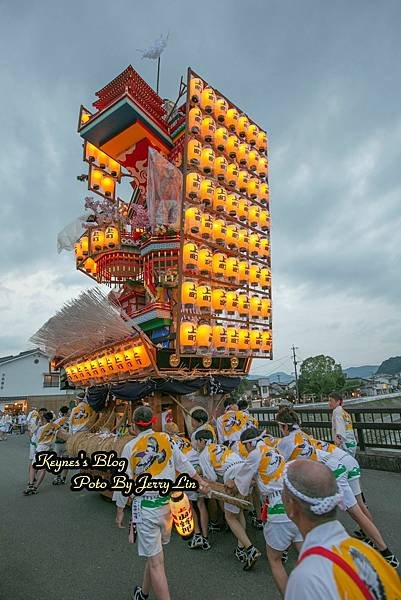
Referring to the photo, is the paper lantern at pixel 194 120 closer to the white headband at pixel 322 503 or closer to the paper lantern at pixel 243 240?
the paper lantern at pixel 243 240

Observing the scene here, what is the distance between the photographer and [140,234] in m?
12.7

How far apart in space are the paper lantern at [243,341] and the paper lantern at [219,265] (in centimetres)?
180

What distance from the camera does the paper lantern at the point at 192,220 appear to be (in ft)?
32.0

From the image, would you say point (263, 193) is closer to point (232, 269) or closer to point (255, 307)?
point (232, 269)

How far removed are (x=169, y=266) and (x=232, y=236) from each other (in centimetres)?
218

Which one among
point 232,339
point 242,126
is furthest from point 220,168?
point 232,339

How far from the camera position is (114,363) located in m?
9.98

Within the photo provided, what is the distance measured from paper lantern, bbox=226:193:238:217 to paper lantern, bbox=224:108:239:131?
2.91 metres

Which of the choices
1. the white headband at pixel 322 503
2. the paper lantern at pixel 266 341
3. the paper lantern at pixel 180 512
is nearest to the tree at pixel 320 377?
the paper lantern at pixel 266 341

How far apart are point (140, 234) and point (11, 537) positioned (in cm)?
939

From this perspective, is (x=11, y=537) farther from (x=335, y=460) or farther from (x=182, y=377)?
(x=335, y=460)

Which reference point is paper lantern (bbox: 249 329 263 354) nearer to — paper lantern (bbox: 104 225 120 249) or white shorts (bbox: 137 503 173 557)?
paper lantern (bbox: 104 225 120 249)

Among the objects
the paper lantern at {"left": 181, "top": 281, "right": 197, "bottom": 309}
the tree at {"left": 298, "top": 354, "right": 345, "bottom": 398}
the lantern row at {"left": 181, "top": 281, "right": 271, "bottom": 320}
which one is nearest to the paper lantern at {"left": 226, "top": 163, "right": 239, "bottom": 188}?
the lantern row at {"left": 181, "top": 281, "right": 271, "bottom": 320}

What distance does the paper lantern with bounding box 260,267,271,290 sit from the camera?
37.6ft
